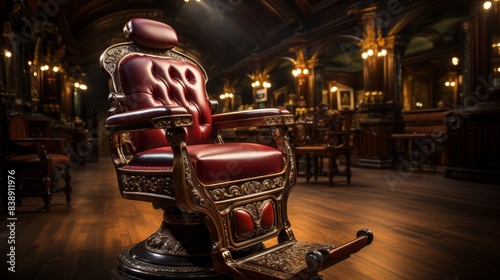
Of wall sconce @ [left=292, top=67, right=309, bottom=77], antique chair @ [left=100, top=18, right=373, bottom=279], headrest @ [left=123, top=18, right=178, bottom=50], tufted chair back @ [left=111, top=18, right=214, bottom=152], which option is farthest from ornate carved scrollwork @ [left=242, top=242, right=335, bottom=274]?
wall sconce @ [left=292, top=67, right=309, bottom=77]

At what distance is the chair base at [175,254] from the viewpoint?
1.51 metres

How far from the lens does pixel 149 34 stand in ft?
6.14

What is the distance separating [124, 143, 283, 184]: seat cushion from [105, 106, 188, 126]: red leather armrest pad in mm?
173

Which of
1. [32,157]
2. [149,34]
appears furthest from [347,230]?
[32,157]

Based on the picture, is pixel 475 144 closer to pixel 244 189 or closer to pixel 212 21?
pixel 244 189

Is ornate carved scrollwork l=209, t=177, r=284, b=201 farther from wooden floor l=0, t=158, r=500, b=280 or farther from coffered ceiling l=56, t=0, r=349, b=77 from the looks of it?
coffered ceiling l=56, t=0, r=349, b=77

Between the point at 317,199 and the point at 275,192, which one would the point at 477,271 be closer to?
the point at 275,192

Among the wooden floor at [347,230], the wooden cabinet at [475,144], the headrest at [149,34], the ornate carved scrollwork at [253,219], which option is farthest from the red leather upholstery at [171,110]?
the wooden cabinet at [475,144]

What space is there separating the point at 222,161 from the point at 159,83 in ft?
2.24

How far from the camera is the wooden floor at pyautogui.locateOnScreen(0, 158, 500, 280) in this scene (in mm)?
1657


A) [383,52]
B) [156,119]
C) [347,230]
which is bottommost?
[347,230]

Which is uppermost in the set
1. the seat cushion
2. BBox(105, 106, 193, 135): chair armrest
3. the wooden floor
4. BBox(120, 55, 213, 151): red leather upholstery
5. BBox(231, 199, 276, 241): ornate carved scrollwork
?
BBox(120, 55, 213, 151): red leather upholstery

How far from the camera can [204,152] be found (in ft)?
4.55

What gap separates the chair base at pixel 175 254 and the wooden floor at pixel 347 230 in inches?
4.2
